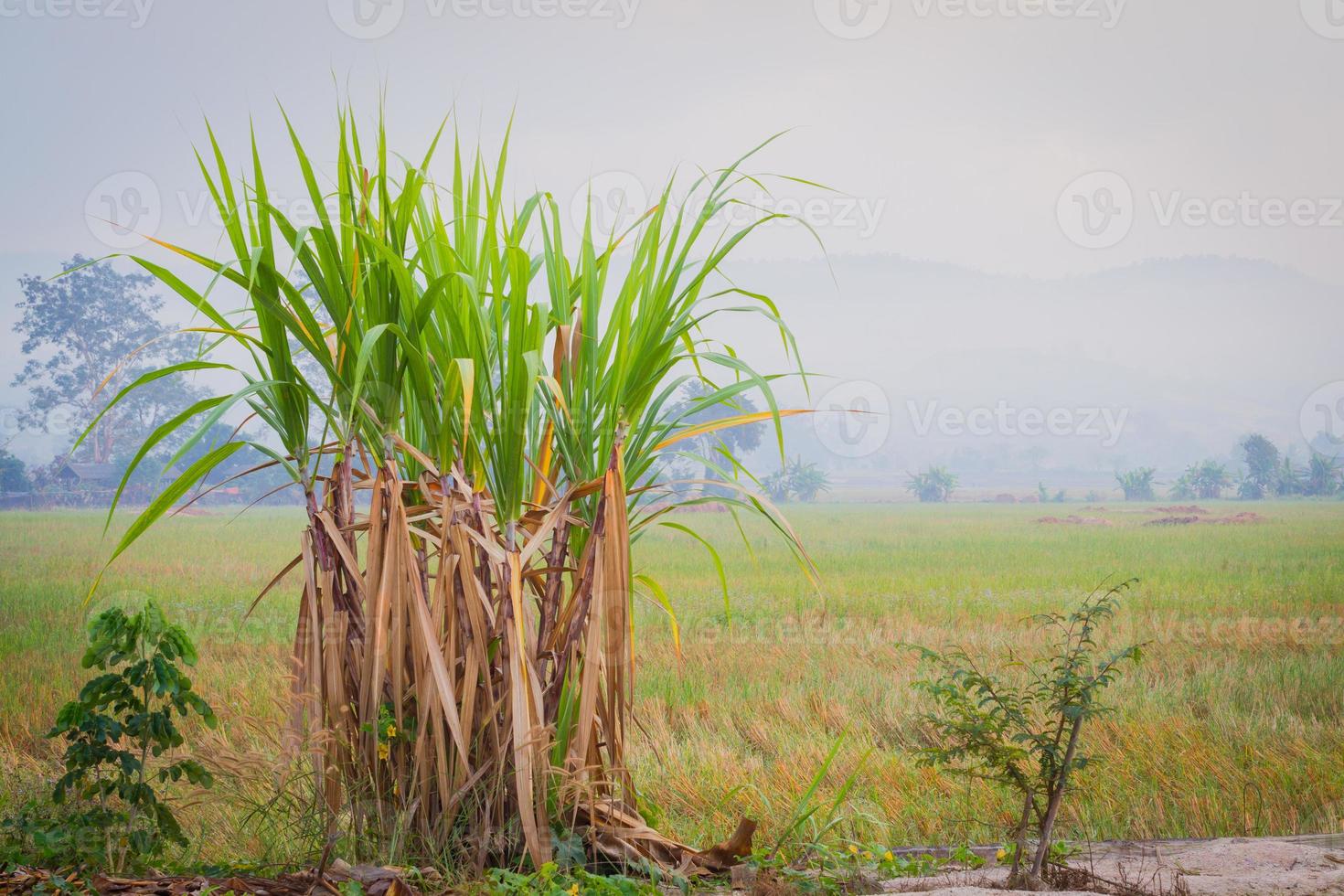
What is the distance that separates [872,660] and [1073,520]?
4.81 meters

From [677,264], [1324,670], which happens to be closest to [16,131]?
[677,264]

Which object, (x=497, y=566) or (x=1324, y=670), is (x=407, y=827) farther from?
(x=1324, y=670)

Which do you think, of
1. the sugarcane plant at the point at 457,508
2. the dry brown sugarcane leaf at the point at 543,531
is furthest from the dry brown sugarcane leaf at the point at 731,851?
the dry brown sugarcane leaf at the point at 543,531

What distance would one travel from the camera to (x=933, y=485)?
9.82 metres

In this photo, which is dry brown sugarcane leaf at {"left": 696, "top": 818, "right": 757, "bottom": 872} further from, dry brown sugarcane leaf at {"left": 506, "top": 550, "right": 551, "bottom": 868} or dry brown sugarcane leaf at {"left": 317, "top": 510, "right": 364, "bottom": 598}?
dry brown sugarcane leaf at {"left": 317, "top": 510, "right": 364, "bottom": 598}

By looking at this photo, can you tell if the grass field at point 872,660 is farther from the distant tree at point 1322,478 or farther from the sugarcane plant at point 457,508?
the sugarcane plant at point 457,508

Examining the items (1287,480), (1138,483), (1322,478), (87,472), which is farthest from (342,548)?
(1138,483)

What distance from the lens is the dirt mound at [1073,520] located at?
8.38 meters

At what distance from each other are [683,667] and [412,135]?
3.43 meters

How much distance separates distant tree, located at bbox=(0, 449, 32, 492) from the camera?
242 inches

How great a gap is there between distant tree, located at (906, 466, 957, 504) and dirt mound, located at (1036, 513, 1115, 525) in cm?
119

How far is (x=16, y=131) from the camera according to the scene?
20.1 ft

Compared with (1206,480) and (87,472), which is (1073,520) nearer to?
(1206,480)

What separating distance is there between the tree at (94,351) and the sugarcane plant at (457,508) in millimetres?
5171
